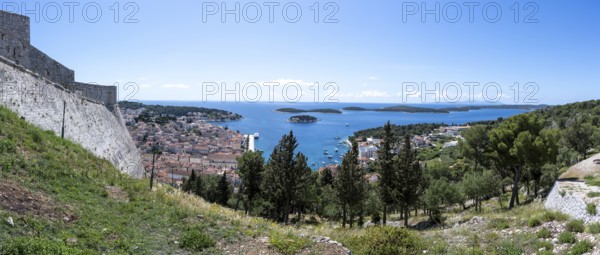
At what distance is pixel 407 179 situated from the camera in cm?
2205

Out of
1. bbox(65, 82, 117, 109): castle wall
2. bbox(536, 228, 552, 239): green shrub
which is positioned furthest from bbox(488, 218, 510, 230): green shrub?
bbox(65, 82, 117, 109): castle wall

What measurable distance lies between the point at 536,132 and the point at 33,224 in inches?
907

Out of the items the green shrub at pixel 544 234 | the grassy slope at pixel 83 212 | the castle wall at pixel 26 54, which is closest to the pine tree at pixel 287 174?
the castle wall at pixel 26 54

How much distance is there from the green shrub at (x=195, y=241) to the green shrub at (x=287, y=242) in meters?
1.49

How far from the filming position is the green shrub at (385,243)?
9.62 metres

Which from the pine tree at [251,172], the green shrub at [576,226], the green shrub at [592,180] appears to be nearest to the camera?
the green shrub at [576,226]

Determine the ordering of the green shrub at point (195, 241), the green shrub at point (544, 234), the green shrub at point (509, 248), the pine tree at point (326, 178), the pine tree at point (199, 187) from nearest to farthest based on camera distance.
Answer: the green shrub at point (195, 241)
the green shrub at point (509, 248)
the green shrub at point (544, 234)
the pine tree at point (199, 187)
the pine tree at point (326, 178)

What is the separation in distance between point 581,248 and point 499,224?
4.30 metres

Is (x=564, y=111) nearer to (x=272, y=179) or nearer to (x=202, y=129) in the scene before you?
(x=272, y=179)

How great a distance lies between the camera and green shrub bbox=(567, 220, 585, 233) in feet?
36.2

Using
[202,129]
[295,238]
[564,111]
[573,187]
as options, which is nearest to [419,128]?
[564,111]

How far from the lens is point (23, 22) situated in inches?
555

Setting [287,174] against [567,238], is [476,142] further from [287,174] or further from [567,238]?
[567,238]

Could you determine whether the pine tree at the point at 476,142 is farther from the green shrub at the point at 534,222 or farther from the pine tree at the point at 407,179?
the green shrub at the point at 534,222
